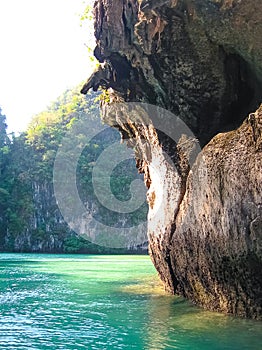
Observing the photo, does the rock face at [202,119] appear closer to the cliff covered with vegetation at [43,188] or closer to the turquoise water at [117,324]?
the turquoise water at [117,324]

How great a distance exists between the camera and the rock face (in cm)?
846

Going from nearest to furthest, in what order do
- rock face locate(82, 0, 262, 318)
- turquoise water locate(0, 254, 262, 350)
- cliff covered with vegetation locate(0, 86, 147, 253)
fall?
1. turquoise water locate(0, 254, 262, 350)
2. rock face locate(82, 0, 262, 318)
3. cliff covered with vegetation locate(0, 86, 147, 253)

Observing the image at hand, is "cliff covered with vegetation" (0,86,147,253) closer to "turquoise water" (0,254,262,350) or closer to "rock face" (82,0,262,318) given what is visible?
"turquoise water" (0,254,262,350)

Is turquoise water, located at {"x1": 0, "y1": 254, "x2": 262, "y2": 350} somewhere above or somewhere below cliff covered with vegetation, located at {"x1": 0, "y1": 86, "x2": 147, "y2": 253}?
below

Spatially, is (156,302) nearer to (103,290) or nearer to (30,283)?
(103,290)

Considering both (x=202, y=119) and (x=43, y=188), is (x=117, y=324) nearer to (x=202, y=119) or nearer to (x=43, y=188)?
(x=202, y=119)

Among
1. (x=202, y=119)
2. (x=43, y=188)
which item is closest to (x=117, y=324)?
(x=202, y=119)

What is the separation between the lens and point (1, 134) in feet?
219

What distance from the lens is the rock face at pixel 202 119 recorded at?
8.46 metres

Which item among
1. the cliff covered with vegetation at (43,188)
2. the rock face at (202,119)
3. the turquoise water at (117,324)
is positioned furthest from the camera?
the cliff covered with vegetation at (43,188)

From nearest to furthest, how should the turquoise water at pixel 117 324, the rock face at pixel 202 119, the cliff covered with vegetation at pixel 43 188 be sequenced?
the turquoise water at pixel 117 324 < the rock face at pixel 202 119 < the cliff covered with vegetation at pixel 43 188

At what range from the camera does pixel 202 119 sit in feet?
37.6

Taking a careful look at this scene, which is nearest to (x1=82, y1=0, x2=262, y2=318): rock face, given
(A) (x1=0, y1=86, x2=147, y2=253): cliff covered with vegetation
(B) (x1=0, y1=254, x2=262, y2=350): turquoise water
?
(B) (x1=0, y1=254, x2=262, y2=350): turquoise water

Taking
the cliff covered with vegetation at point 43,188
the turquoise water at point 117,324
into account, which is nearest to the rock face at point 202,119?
the turquoise water at point 117,324
